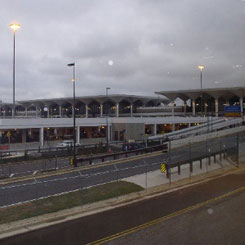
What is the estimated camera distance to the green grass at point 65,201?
517 inches

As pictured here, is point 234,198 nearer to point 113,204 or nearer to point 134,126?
point 113,204

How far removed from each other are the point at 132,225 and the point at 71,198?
15.1 feet

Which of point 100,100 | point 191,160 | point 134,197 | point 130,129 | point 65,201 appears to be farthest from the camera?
point 100,100

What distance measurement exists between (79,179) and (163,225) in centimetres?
1036

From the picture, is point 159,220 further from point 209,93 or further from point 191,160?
point 209,93

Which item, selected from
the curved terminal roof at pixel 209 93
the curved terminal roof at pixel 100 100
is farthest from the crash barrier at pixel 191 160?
the curved terminal roof at pixel 100 100

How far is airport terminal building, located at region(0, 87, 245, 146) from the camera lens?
58906 millimetres

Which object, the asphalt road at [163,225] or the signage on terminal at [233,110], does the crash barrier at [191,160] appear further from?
the signage on terminal at [233,110]

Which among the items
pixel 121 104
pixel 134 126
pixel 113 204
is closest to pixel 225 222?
pixel 113 204

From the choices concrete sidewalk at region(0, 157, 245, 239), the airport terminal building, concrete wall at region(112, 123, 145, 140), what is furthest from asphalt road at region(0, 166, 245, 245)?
concrete wall at region(112, 123, 145, 140)

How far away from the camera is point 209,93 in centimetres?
9925

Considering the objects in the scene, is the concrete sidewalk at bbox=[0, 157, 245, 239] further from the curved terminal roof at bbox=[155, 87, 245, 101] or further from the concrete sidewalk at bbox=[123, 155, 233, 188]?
the curved terminal roof at bbox=[155, 87, 245, 101]

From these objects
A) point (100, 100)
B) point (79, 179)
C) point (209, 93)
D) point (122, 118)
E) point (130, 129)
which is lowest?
point (79, 179)

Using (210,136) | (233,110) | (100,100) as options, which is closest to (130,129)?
(233,110)
